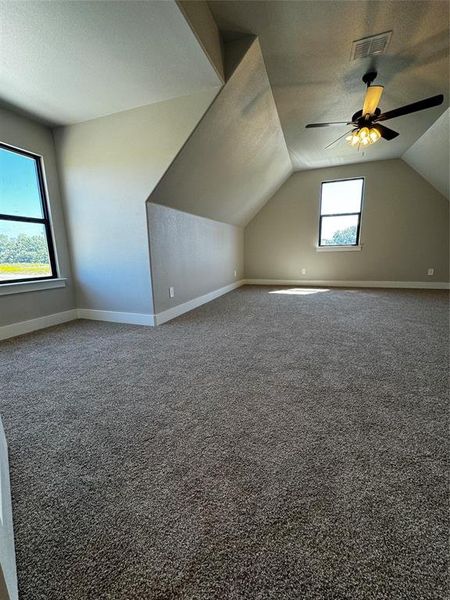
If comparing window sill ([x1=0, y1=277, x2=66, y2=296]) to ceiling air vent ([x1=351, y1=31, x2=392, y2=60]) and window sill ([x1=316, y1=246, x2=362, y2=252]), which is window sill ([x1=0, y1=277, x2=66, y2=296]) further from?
window sill ([x1=316, y1=246, x2=362, y2=252])

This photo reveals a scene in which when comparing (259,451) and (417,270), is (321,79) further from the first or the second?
(417,270)

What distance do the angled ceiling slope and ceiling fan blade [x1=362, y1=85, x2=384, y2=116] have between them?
1008 mm

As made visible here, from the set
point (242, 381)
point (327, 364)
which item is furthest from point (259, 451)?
point (327, 364)

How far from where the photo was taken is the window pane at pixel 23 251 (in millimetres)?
2715

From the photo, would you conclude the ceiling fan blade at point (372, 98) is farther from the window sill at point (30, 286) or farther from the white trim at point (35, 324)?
the white trim at point (35, 324)

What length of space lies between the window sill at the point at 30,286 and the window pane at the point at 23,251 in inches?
4.2

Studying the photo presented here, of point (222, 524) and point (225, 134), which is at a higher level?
point (225, 134)

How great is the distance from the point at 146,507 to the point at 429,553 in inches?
35.8

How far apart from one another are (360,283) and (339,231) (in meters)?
1.26

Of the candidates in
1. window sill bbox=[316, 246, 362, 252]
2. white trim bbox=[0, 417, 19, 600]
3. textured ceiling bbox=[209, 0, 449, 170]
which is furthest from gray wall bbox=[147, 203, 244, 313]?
white trim bbox=[0, 417, 19, 600]

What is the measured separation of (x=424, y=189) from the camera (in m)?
4.84

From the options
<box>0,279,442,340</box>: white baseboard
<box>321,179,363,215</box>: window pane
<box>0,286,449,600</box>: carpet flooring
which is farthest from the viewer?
<box>321,179,363,215</box>: window pane

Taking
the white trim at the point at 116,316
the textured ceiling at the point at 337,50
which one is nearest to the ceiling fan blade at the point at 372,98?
the textured ceiling at the point at 337,50

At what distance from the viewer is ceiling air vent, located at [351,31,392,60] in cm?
205
